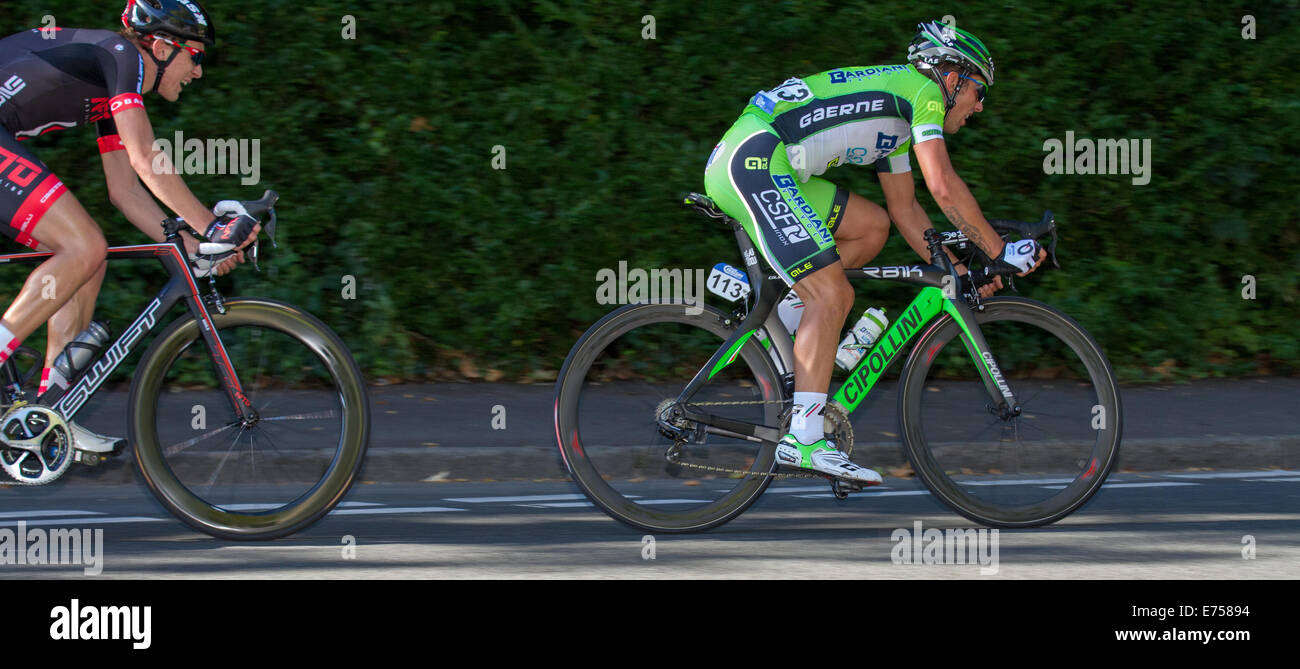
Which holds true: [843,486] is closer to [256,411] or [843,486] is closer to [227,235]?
[256,411]

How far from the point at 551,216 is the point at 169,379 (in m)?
4.05

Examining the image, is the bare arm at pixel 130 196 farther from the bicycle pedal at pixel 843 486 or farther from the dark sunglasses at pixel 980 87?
the dark sunglasses at pixel 980 87

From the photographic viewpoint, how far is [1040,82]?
921 cm

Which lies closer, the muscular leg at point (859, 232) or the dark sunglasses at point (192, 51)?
the dark sunglasses at point (192, 51)

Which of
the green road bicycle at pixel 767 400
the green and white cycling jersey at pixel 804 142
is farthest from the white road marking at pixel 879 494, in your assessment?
the green and white cycling jersey at pixel 804 142

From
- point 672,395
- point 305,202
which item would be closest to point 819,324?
point 672,395

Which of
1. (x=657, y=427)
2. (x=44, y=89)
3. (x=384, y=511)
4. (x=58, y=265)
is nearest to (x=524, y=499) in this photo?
(x=384, y=511)

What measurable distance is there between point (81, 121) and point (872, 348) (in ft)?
10.4

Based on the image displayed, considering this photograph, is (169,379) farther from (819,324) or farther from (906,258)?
(906,258)

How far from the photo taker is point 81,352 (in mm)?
5031

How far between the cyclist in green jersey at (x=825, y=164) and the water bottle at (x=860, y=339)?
0.56ft

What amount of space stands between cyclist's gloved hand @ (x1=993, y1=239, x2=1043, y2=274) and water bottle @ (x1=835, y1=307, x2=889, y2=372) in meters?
0.53

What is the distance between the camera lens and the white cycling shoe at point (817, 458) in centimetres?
519

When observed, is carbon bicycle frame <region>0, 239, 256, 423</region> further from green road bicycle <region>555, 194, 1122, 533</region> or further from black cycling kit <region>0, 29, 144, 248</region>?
green road bicycle <region>555, 194, 1122, 533</region>
